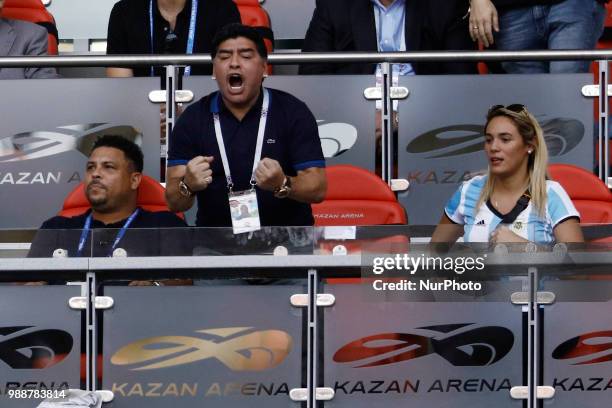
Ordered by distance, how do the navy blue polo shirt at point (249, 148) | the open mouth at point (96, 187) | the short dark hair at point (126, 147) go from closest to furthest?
the navy blue polo shirt at point (249, 148) < the open mouth at point (96, 187) < the short dark hair at point (126, 147)

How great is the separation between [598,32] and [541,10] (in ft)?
1.41

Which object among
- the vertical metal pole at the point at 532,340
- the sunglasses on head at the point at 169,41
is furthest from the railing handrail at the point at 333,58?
the vertical metal pole at the point at 532,340

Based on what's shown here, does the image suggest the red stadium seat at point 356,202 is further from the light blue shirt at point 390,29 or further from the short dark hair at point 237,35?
the light blue shirt at point 390,29

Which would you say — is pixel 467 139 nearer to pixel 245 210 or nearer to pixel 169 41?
pixel 169 41

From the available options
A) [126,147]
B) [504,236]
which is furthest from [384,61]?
[504,236]

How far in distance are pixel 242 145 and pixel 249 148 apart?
0.04m

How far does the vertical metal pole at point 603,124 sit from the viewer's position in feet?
22.5

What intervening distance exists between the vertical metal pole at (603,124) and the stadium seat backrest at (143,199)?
7.36 ft

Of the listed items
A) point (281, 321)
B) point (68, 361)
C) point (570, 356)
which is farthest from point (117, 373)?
point (570, 356)

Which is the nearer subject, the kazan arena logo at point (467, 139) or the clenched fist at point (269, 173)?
the clenched fist at point (269, 173)

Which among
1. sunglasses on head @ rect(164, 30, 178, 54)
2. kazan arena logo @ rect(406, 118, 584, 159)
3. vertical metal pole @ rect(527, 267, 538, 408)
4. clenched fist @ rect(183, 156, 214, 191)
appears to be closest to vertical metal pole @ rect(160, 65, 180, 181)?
sunglasses on head @ rect(164, 30, 178, 54)

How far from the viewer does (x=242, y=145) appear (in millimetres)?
5824

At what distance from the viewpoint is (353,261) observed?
16.3 feet

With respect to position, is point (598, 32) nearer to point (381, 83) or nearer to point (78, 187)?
Answer: point (381, 83)
